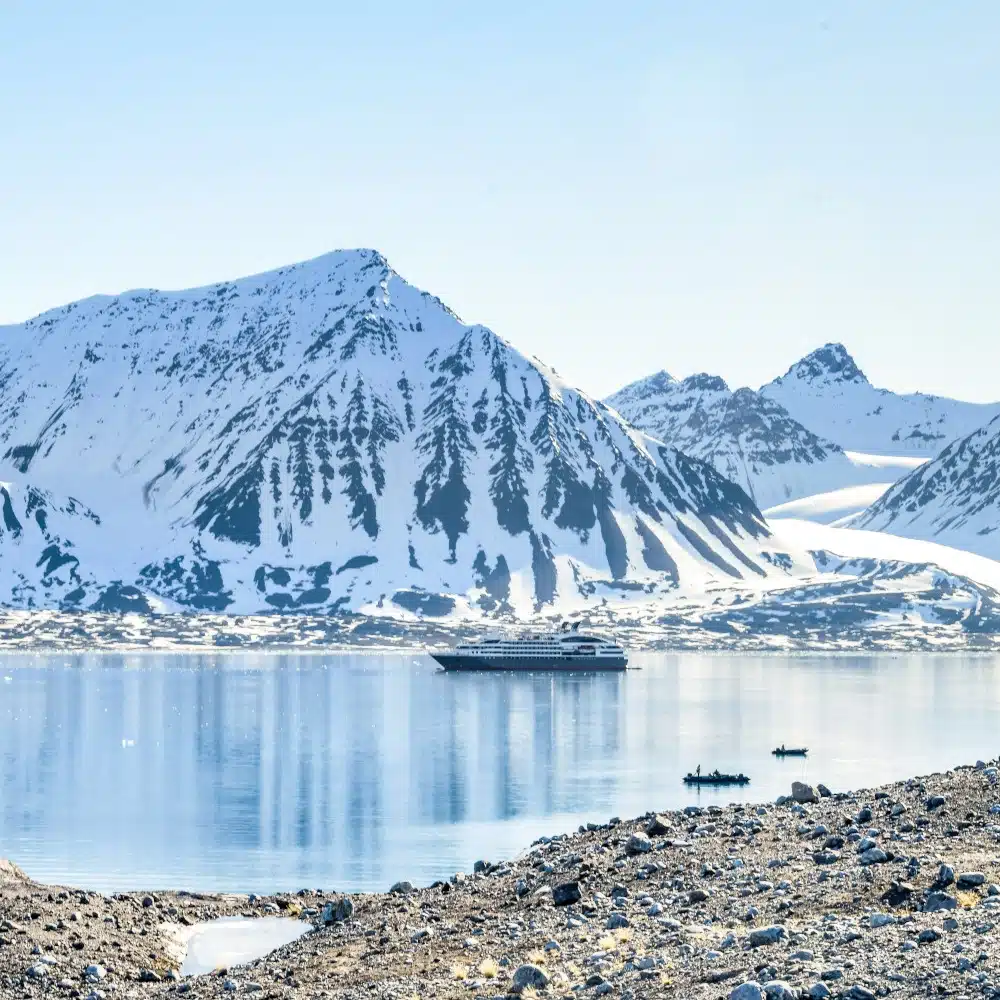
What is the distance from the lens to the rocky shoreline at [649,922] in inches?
1010

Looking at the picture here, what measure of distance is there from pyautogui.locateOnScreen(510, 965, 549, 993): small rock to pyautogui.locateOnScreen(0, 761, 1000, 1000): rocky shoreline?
0.11ft

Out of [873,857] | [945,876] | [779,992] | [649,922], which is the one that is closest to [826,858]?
[873,857]

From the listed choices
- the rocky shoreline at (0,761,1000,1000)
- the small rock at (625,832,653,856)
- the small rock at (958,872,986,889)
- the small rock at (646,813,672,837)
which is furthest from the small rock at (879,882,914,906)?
the small rock at (646,813,672,837)

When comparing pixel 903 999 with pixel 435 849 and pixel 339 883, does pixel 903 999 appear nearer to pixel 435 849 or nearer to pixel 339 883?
pixel 339 883

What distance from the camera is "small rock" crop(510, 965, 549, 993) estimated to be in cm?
2695

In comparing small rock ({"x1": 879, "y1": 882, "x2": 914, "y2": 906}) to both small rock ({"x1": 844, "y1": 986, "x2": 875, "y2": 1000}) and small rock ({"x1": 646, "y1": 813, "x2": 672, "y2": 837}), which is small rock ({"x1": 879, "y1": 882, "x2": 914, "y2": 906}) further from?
small rock ({"x1": 646, "y1": 813, "x2": 672, "y2": 837})

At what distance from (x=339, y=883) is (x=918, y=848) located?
3481cm

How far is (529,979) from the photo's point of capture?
27.0m

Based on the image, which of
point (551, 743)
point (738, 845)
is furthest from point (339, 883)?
point (551, 743)

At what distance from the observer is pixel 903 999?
22.8 metres

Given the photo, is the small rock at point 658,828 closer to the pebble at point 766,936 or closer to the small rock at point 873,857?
the small rock at point 873,857

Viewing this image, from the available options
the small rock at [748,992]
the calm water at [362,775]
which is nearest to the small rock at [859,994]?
the small rock at [748,992]

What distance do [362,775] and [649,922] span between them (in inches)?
3487

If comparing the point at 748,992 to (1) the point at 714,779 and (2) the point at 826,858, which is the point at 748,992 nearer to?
(2) the point at 826,858
